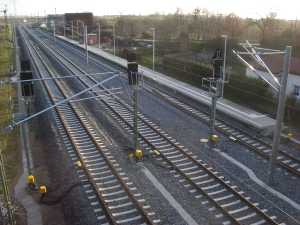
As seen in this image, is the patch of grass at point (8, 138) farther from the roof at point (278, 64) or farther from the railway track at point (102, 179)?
the roof at point (278, 64)

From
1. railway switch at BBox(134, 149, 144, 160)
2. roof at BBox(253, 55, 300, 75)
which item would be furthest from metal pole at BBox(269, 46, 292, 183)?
roof at BBox(253, 55, 300, 75)

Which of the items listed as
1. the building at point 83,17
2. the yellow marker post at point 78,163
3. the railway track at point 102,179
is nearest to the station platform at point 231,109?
the railway track at point 102,179

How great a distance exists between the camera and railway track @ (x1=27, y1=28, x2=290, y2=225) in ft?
35.9

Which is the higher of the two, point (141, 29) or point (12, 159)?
point (141, 29)

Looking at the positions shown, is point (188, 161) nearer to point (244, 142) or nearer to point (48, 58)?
point (244, 142)

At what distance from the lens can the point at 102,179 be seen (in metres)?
13.3

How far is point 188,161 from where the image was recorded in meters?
14.8

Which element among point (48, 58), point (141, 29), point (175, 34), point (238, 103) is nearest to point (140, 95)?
point (238, 103)

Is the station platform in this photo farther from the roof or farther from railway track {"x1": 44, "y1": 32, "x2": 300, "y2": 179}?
the roof

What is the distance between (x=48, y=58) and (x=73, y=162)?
37.5m

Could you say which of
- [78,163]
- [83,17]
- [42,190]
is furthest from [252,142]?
[83,17]

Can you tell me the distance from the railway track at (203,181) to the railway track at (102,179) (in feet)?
6.19

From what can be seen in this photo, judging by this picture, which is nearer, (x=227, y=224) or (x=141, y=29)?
(x=227, y=224)

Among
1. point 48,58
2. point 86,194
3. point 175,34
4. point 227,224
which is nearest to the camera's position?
point 227,224
